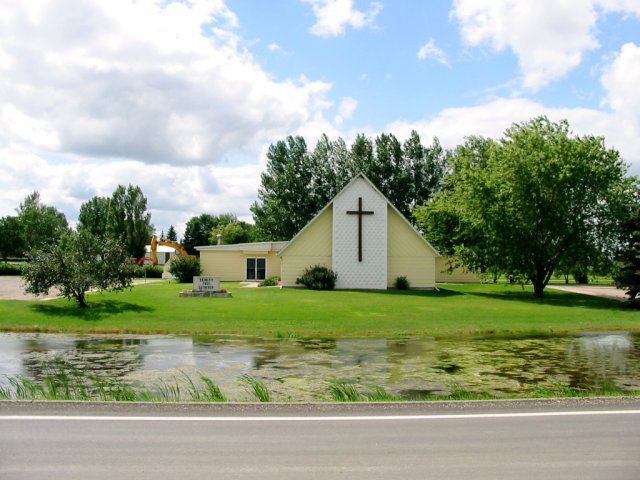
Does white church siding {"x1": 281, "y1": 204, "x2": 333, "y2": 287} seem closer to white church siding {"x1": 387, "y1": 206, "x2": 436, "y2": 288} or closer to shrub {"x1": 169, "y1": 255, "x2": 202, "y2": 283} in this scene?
white church siding {"x1": 387, "y1": 206, "x2": 436, "y2": 288}

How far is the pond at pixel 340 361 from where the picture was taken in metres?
13.6

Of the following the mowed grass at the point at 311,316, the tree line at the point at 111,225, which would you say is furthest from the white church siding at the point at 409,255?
the tree line at the point at 111,225

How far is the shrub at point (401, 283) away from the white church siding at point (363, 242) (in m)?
0.89

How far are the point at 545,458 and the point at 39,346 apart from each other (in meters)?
16.5

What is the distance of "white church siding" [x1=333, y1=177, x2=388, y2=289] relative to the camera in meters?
41.5

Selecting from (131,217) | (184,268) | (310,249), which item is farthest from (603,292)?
(131,217)

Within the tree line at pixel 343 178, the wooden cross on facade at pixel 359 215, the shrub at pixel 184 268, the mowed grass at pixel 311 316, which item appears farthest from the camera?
the tree line at pixel 343 178

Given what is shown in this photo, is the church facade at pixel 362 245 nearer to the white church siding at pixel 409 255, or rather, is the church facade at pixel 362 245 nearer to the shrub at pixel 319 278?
the white church siding at pixel 409 255

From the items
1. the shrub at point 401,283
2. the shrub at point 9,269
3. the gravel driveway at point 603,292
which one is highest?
the shrub at point 9,269

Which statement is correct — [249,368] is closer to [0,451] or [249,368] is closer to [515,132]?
[0,451]

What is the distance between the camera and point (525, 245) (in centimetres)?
4069

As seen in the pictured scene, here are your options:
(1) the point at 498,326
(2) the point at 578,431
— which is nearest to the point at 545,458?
(2) the point at 578,431

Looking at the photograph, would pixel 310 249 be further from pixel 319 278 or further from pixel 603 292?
pixel 603 292

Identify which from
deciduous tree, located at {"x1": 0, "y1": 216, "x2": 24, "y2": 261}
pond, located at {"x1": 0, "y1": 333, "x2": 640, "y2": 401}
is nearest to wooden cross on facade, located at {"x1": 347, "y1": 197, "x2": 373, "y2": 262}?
pond, located at {"x1": 0, "y1": 333, "x2": 640, "y2": 401}
